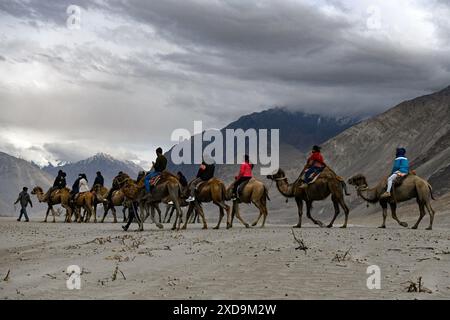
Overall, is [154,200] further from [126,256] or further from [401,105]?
[401,105]

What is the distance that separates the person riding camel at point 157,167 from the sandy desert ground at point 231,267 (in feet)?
14.1

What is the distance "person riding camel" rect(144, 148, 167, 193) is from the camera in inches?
916

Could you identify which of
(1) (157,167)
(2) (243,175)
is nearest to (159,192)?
(1) (157,167)

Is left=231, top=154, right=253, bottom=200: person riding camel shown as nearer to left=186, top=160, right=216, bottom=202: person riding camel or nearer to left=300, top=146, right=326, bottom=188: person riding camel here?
left=186, top=160, right=216, bottom=202: person riding camel

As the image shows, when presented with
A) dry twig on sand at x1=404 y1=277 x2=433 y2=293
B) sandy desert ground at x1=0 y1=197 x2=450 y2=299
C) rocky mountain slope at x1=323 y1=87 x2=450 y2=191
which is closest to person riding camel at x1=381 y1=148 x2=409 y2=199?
sandy desert ground at x1=0 y1=197 x2=450 y2=299

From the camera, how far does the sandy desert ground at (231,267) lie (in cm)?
1055

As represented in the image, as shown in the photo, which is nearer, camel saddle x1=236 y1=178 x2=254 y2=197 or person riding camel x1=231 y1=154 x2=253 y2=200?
person riding camel x1=231 y1=154 x2=253 y2=200

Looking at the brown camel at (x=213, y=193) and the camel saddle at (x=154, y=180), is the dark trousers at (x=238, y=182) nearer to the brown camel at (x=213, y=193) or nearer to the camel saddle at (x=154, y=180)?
the brown camel at (x=213, y=193)

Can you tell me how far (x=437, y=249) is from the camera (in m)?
15.9

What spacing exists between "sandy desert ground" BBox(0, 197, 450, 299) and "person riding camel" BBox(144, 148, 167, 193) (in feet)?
14.1

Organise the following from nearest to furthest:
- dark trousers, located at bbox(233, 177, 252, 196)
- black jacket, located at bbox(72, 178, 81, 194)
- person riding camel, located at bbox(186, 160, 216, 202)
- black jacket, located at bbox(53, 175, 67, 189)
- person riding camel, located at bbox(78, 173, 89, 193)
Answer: person riding camel, located at bbox(186, 160, 216, 202), dark trousers, located at bbox(233, 177, 252, 196), person riding camel, located at bbox(78, 173, 89, 193), black jacket, located at bbox(72, 178, 81, 194), black jacket, located at bbox(53, 175, 67, 189)

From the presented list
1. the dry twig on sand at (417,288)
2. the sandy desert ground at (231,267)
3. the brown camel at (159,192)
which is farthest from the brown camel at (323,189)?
the dry twig on sand at (417,288)

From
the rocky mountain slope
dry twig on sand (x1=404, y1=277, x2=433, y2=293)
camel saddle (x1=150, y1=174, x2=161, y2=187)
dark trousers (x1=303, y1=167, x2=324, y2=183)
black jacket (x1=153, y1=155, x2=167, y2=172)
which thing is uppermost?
the rocky mountain slope
